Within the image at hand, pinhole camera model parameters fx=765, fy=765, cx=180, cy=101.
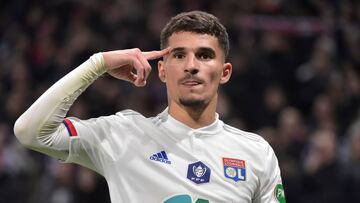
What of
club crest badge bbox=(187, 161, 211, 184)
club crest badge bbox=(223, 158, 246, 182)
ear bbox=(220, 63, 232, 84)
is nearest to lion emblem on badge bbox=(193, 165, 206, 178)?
club crest badge bbox=(187, 161, 211, 184)

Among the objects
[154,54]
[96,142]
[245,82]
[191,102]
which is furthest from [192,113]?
[245,82]

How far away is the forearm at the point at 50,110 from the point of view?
3.42 meters

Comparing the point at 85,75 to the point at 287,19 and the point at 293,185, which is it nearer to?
the point at 293,185

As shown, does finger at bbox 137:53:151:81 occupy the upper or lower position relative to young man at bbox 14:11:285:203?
upper

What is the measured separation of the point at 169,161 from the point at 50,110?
67 centimetres

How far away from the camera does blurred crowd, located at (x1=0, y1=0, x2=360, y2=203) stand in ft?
25.3

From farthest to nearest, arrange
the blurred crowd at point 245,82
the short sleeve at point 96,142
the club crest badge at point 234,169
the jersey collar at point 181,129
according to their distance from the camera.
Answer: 1. the blurred crowd at point 245,82
2. the jersey collar at point 181,129
3. the club crest badge at point 234,169
4. the short sleeve at point 96,142

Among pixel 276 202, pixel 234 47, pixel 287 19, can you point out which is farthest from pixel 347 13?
pixel 276 202

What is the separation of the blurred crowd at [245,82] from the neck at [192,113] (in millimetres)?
3610

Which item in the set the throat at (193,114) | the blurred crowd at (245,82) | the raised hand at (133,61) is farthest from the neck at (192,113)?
the blurred crowd at (245,82)

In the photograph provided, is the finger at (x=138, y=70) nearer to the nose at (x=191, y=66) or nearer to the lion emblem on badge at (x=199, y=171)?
the nose at (x=191, y=66)

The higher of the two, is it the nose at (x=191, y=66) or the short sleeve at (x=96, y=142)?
the nose at (x=191, y=66)

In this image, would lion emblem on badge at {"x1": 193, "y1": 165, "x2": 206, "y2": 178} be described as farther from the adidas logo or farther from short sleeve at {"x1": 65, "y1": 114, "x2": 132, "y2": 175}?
short sleeve at {"x1": 65, "y1": 114, "x2": 132, "y2": 175}

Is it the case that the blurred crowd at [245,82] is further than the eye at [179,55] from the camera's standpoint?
Yes
